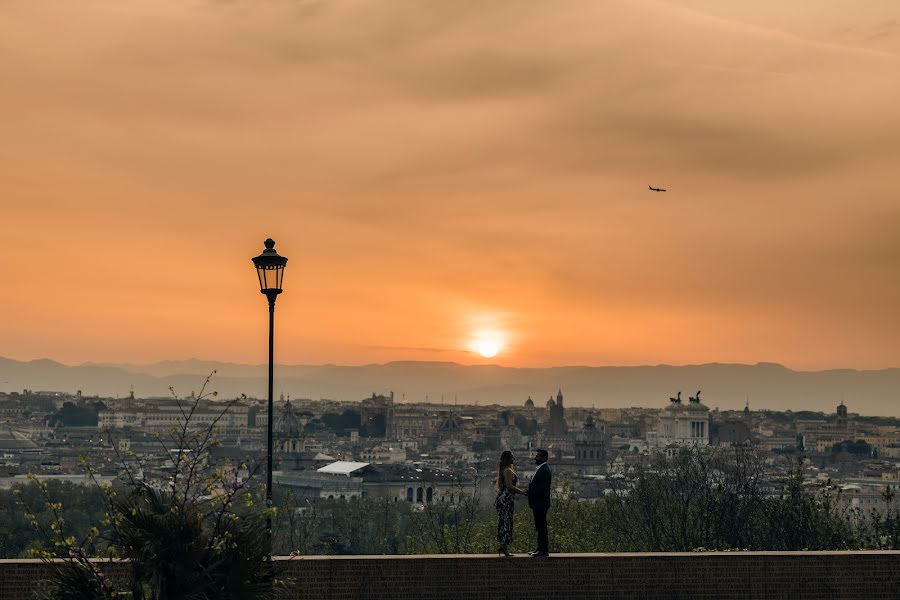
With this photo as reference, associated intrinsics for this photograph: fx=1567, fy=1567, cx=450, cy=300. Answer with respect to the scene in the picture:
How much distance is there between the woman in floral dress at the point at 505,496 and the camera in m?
15.5

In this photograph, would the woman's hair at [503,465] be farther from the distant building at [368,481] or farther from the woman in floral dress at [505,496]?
the distant building at [368,481]

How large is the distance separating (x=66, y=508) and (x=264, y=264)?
7166 cm

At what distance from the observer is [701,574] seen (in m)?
15.4

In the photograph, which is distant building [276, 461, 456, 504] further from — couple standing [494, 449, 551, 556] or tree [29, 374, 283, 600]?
tree [29, 374, 283, 600]

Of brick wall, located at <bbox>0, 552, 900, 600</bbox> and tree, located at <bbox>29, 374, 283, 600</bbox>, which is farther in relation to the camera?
brick wall, located at <bbox>0, 552, 900, 600</bbox>

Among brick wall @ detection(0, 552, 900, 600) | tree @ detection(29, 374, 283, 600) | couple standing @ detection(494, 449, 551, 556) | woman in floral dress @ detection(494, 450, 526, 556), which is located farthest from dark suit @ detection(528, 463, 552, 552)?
tree @ detection(29, 374, 283, 600)

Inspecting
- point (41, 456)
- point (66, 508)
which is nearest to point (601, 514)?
point (66, 508)

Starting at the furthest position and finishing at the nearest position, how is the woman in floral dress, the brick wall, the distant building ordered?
the distant building < the woman in floral dress < the brick wall

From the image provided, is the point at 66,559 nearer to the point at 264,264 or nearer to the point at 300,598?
the point at 300,598

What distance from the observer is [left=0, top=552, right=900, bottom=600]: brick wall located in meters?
14.9

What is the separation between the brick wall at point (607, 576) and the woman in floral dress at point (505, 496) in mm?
409

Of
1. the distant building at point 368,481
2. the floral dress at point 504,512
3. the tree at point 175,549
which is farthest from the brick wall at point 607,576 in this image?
the distant building at point 368,481

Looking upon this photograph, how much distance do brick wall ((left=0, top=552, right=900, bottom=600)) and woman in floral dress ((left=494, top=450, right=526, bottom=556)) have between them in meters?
0.41

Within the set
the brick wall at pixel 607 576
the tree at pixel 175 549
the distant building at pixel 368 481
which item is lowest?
the distant building at pixel 368 481
